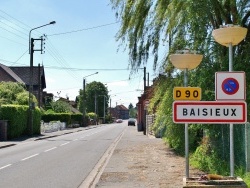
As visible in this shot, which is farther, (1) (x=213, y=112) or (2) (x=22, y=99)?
(2) (x=22, y=99)

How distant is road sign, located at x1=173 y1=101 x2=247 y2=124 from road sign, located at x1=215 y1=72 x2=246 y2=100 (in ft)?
0.61

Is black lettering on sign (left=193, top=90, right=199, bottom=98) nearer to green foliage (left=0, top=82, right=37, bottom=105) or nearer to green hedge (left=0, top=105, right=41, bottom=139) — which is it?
green hedge (left=0, top=105, right=41, bottom=139)

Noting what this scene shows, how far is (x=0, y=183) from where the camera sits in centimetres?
1145

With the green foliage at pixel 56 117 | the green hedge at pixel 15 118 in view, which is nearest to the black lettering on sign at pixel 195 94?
the green hedge at pixel 15 118

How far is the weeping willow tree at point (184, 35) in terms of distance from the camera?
14.6 metres

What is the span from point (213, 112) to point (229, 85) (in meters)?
0.59

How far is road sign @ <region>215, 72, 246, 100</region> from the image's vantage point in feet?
26.6

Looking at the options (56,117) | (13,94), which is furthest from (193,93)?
(56,117)

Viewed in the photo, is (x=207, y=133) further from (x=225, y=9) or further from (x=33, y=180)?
(x=33, y=180)

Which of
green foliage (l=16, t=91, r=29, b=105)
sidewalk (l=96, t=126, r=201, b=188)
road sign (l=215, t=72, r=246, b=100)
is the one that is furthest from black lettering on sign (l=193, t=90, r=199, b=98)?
green foliage (l=16, t=91, r=29, b=105)

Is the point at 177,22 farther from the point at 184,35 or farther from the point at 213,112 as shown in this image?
the point at 213,112

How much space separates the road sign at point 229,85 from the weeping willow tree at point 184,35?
5.40 m

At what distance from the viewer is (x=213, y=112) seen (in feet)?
26.2

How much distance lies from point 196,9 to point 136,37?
175 inches
